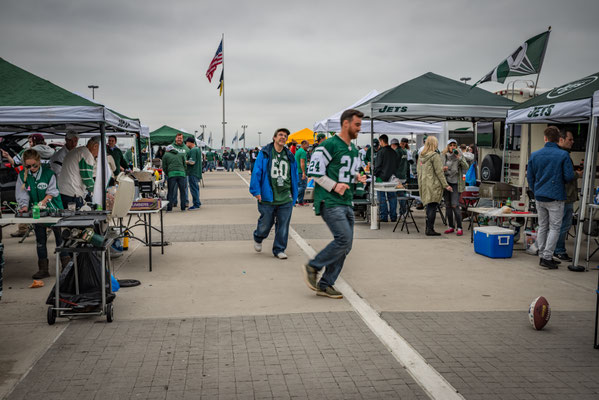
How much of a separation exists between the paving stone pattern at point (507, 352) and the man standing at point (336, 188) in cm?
89

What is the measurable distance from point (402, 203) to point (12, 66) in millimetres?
8448

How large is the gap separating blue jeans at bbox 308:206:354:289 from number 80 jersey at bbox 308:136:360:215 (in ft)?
0.30

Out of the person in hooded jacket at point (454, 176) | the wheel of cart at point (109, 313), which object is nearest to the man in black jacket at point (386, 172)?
the person in hooded jacket at point (454, 176)

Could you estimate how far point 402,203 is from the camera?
1273 centimetres

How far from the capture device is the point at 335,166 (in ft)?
20.1

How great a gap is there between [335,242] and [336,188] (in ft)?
2.02

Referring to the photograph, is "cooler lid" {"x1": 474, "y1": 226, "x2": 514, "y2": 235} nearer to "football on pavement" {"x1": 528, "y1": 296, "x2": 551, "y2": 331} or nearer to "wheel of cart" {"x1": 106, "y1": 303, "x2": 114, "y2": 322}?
"football on pavement" {"x1": 528, "y1": 296, "x2": 551, "y2": 331}

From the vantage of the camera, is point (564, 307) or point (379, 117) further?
point (379, 117)

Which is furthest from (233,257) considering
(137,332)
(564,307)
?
(564,307)

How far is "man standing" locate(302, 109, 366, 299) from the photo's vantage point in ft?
19.8

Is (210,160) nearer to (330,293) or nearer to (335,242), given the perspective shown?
(330,293)

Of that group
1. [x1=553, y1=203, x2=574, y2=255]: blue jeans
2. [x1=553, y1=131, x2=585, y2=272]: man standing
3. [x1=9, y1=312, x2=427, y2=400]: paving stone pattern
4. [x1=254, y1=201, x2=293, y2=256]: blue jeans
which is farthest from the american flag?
[x1=9, y1=312, x2=427, y2=400]: paving stone pattern

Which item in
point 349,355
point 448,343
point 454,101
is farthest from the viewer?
point 454,101

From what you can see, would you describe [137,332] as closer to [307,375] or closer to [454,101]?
[307,375]
